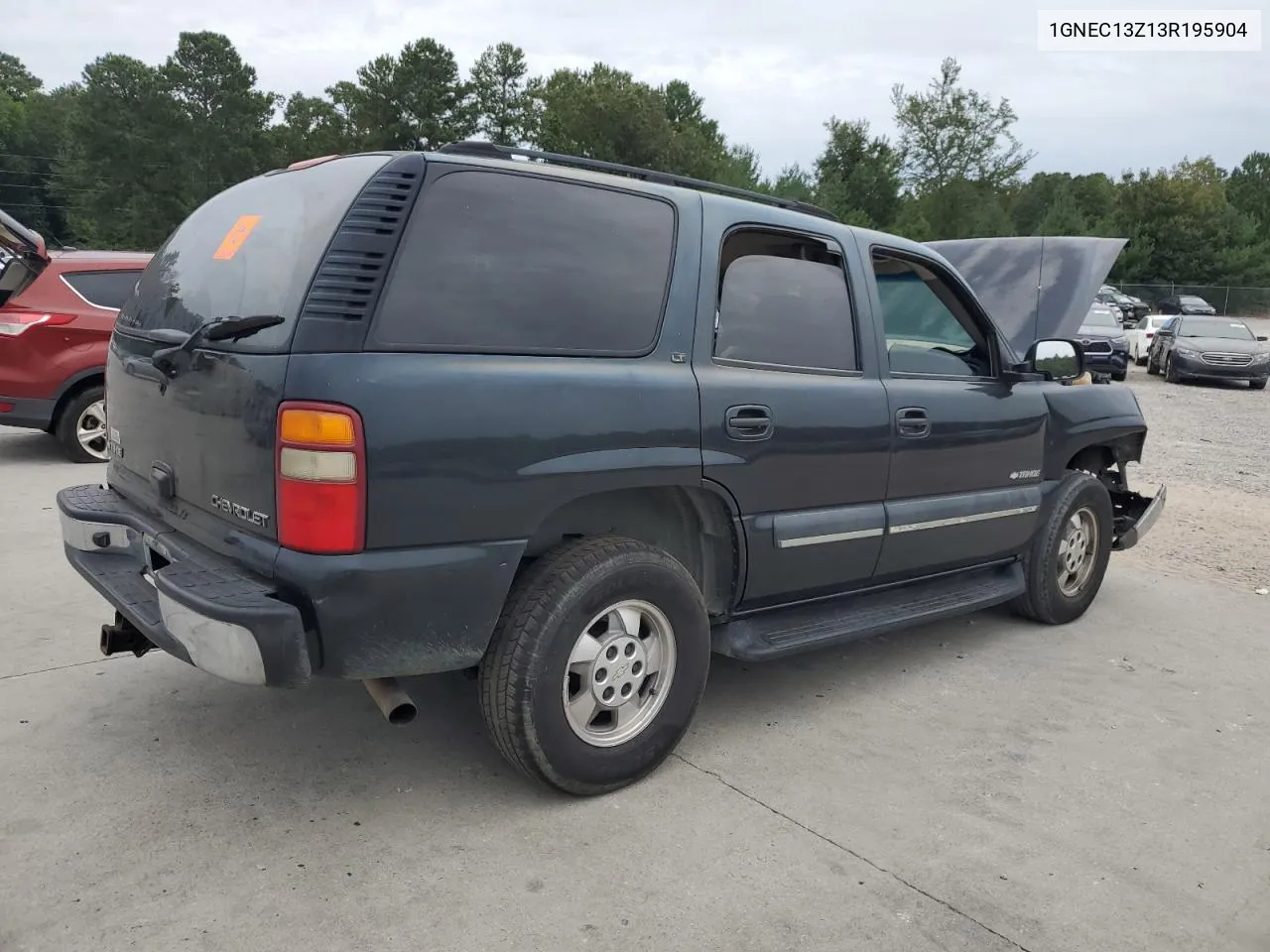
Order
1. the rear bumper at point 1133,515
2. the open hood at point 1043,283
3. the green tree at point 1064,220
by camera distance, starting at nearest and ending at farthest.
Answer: the rear bumper at point 1133,515
the open hood at point 1043,283
the green tree at point 1064,220

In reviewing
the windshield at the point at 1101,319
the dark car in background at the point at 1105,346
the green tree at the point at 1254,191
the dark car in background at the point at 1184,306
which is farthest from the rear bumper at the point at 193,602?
the green tree at the point at 1254,191

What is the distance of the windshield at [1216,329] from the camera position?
63.8 feet

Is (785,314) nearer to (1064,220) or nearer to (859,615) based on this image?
(859,615)

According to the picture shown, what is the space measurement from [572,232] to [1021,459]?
101 inches

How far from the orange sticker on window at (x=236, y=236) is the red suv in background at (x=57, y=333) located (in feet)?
17.1

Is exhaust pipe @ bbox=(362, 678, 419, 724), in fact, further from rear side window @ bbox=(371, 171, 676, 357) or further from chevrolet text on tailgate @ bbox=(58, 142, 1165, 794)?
rear side window @ bbox=(371, 171, 676, 357)

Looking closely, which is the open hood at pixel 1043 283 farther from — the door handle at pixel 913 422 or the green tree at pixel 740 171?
the green tree at pixel 740 171

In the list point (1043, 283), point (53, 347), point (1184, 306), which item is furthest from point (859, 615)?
point (1184, 306)

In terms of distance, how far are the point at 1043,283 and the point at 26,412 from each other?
25.1 ft

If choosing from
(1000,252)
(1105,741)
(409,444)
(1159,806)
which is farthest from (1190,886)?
(1000,252)

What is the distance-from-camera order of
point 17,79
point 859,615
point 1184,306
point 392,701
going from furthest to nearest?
point 17,79, point 1184,306, point 859,615, point 392,701

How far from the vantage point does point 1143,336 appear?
75.0 ft

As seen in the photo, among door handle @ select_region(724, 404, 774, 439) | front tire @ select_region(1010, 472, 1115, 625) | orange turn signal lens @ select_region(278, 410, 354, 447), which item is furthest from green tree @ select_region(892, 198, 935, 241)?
orange turn signal lens @ select_region(278, 410, 354, 447)

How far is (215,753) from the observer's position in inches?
128
